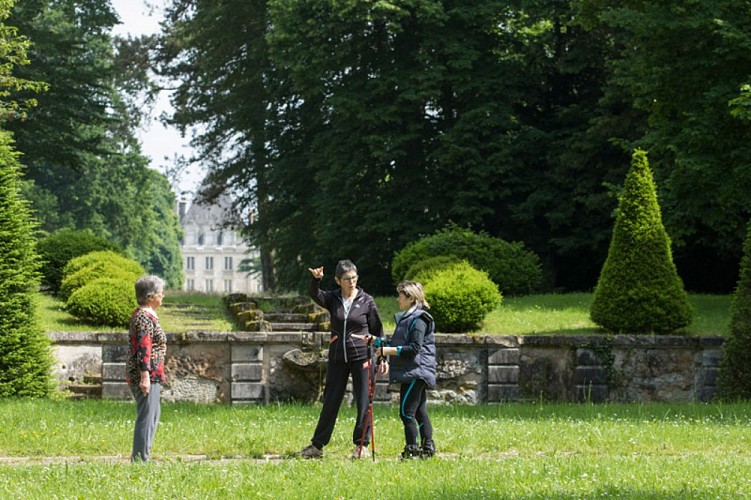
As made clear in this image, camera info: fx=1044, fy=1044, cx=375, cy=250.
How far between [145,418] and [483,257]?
574 inches

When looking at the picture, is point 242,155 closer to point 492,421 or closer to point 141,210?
point 141,210

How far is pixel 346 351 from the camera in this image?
33.2 feet

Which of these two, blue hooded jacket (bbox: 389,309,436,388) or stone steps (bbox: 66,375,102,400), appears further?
stone steps (bbox: 66,375,102,400)

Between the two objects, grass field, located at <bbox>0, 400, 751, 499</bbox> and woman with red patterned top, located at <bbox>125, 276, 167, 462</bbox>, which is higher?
woman with red patterned top, located at <bbox>125, 276, 167, 462</bbox>

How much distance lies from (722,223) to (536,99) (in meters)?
7.66

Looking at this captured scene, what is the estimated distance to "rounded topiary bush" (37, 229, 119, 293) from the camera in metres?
24.2

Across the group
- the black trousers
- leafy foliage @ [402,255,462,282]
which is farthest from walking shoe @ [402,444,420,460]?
leafy foliage @ [402,255,462,282]

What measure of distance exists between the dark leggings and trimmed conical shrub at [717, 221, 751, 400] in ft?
22.0

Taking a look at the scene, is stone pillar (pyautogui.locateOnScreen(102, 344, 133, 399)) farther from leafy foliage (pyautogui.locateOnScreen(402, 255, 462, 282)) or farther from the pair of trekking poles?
leafy foliage (pyautogui.locateOnScreen(402, 255, 462, 282))

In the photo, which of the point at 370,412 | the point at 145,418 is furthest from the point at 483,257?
the point at 145,418

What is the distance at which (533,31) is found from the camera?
29.5 meters

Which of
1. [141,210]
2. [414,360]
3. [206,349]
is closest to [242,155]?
[141,210]

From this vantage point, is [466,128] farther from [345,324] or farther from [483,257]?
[345,324]

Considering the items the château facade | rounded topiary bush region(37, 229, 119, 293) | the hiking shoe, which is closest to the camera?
the hiking shoe
